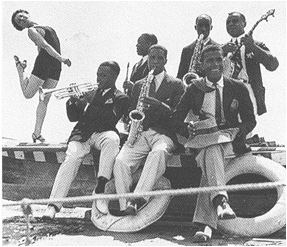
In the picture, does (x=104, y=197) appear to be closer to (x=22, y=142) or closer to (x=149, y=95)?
(x=149, y=95)

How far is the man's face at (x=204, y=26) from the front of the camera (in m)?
6.09

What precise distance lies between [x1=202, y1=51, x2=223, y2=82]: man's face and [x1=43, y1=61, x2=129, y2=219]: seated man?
115cm

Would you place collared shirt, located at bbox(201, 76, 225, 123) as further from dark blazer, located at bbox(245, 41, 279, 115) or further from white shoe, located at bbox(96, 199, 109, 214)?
white shoe, located at bbox(96, 199, 109, 214)

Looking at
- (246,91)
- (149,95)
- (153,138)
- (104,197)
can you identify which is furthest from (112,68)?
(104,197)

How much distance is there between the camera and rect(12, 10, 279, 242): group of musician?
4586 millimetres

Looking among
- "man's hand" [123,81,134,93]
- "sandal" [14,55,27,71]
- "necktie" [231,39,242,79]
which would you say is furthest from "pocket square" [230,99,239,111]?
"sandal" [14,55,27,71]

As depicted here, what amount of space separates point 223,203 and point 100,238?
1.24m

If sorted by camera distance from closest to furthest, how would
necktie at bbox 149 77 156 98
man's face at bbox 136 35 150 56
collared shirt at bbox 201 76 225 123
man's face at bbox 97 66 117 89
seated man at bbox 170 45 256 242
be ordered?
seated man at bbox 170 45 256 242 → collared shirt at bbox 201 76 225 123 → necktie at bbox 149 77 156 98 → man's face at bbox 97 66 117 89 → man's face at bbox 136 35 150 56

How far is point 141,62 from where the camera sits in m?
6.48

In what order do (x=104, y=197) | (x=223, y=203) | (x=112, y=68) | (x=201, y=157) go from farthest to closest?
(x=112, y=68) < (x=201, y=157) < (x=223, y=203) < (x=104, y=197)

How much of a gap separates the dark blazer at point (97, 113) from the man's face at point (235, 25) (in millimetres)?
1711

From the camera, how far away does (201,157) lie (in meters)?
4.62

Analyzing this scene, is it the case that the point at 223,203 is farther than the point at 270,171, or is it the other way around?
the point at 270,171

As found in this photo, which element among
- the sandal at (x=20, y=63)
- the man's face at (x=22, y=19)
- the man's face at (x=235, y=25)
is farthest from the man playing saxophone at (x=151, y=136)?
the man's face at (x=22, y=19)
